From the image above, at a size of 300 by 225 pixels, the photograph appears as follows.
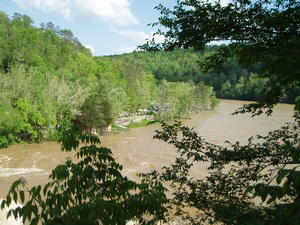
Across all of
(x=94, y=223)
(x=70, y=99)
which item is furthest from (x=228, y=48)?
(x=70, y=99)

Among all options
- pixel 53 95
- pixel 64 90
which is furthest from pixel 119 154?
pixel 64 90

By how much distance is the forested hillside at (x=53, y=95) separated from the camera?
25.7m

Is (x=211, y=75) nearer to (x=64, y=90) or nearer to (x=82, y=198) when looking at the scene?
(x=64, y=90)

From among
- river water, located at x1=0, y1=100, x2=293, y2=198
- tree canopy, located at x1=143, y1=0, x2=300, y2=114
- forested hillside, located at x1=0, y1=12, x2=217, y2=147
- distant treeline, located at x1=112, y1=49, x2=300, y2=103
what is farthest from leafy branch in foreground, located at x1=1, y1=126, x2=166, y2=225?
distant treeline, located at x1=112, y1=49, x2=300, y2=103

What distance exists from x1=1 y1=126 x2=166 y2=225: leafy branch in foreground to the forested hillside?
23.3m

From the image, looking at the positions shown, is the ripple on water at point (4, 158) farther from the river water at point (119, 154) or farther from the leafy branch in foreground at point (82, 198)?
the leafy branch in foreground at point (82, 198)

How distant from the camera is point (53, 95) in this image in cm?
2950

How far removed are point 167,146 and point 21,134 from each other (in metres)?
15.0

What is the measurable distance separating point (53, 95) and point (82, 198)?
28803 mm

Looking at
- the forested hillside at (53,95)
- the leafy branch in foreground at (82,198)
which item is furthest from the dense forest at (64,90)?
the leafy branch in foreground at (82,198)

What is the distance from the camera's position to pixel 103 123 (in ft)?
99.6

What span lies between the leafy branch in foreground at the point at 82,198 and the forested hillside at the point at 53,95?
76.6ft

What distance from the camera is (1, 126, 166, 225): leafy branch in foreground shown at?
2.20 m

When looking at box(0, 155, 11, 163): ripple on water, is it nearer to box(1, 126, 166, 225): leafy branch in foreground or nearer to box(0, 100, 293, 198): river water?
box(0, 100, 293, 198): river water
